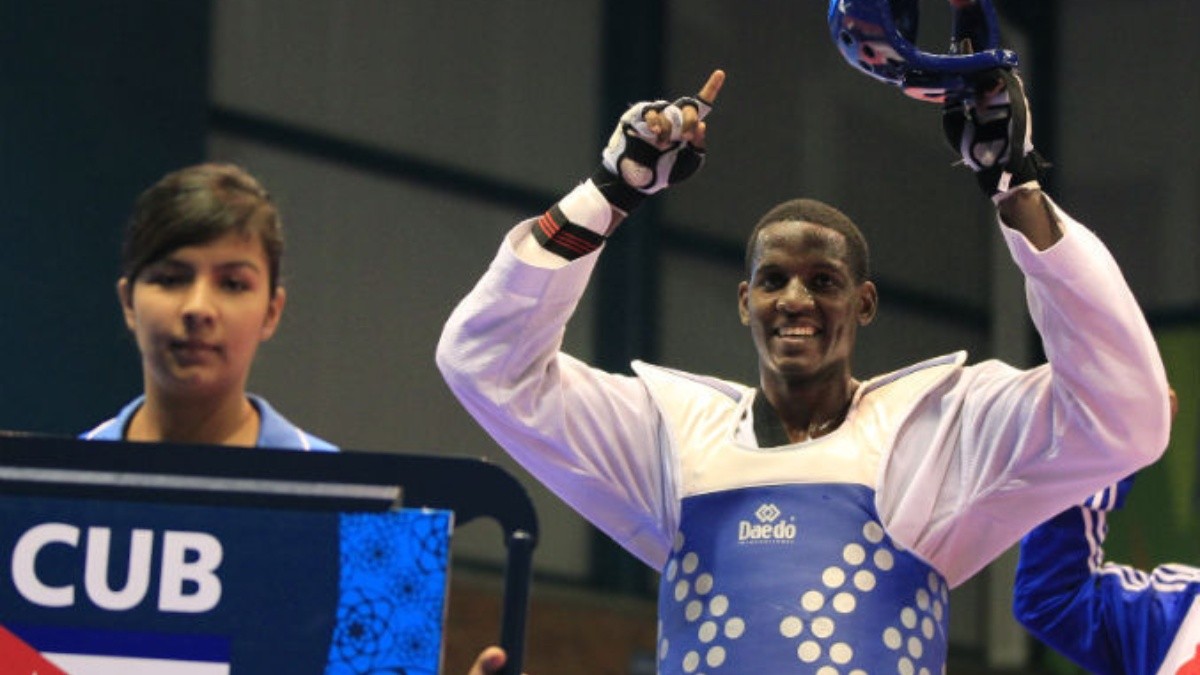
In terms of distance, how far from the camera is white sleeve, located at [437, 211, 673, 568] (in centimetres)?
288

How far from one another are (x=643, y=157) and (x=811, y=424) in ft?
1.89

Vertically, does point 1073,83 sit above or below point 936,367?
above

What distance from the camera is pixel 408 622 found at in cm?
143

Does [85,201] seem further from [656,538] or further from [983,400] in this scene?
[983,400]

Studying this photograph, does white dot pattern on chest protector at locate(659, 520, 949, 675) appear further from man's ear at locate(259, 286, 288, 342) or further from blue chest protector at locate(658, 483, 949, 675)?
man's ear at locate(259, 286, 288, 342)

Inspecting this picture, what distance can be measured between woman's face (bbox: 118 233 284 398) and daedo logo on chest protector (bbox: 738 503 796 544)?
0.87 meters

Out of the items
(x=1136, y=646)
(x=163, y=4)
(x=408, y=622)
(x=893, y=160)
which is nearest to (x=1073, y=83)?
(x=893, y=160)

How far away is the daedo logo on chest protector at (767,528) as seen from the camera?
2.80 m

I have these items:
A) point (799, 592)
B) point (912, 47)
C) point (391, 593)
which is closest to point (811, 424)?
point (799, 592)

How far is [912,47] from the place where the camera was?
9.03ft

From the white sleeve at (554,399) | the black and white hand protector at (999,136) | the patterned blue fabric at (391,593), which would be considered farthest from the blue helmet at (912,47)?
the patterned blue fabric at (391,593)

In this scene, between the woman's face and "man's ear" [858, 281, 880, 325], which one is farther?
"man's ear" [858, 281, 880, 325]

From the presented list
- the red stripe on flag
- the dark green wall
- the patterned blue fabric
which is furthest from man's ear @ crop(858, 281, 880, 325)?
the dark green wall

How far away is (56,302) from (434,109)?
2537 millimetres
